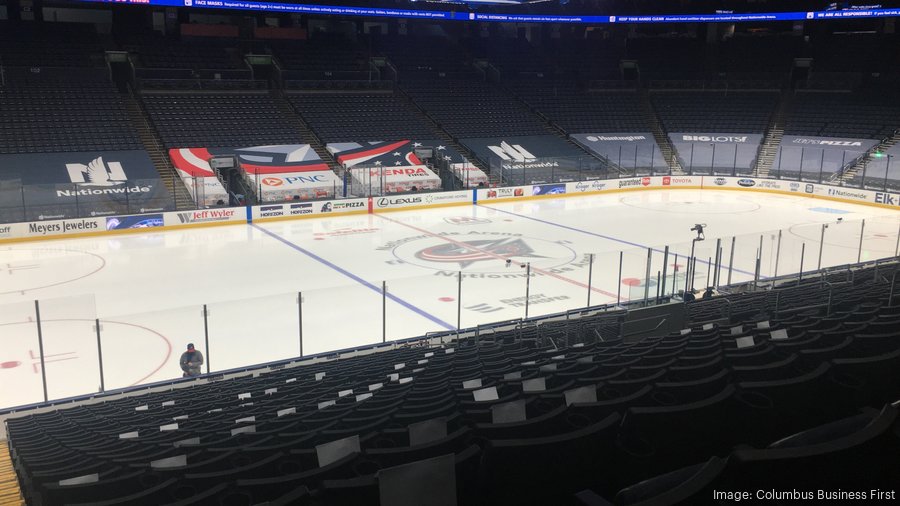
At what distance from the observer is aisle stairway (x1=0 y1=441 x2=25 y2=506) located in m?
5.57

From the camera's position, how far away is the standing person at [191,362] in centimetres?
1079

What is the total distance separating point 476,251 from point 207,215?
11307 mm

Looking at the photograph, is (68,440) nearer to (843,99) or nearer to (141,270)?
(141,270)

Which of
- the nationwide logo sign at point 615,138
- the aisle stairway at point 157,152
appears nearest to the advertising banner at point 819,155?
the nationwide logo sign at point 615,138

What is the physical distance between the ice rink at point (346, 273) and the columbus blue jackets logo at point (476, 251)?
91mm

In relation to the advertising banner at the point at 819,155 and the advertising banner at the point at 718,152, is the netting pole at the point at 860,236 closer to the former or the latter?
the advertising banner at the point at 819,155

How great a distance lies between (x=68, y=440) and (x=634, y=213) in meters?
25.2

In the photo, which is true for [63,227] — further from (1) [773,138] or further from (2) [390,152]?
(1) [773,138]

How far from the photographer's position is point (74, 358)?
399 inches

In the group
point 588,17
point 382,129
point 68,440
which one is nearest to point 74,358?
point 68,440

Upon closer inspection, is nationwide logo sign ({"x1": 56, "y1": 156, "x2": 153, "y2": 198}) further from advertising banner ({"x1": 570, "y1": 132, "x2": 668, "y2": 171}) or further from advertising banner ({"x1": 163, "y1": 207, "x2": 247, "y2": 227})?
advertising banner ({"x1": 570, "y1": 132, "x2": 668, "y2": 171})

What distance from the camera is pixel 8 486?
20.4 feet

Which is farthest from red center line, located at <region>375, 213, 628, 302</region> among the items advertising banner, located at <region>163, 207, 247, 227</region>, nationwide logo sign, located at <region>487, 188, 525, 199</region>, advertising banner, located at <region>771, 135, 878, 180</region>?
advertising banner, located at <region>771, 135, 878, 180</region>

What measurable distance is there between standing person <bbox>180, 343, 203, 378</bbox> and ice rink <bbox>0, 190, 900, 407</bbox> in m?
0.28
